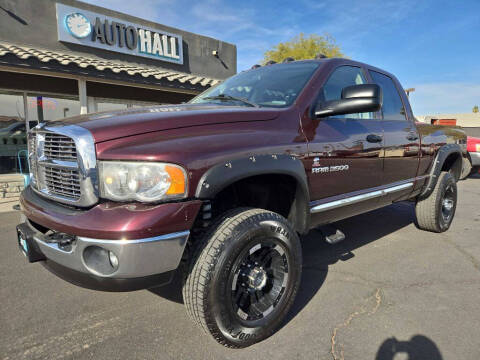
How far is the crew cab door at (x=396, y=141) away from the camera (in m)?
3.11

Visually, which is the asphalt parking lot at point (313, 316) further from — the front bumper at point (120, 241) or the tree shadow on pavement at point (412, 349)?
the front bumper at point (120, 241)

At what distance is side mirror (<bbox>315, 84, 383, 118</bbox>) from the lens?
2293 millimetres

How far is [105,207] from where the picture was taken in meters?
1.64

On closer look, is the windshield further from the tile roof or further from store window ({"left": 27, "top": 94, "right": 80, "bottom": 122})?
store window ({"left": 27, "top": 94, "right": 80, "bottom": 122})

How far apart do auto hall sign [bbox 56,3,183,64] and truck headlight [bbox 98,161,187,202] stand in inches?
358

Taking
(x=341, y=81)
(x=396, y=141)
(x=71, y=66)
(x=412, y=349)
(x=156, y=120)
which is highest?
(x=71, y=66)

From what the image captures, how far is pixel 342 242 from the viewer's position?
154 inches

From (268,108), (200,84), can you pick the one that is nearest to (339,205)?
(268,108)

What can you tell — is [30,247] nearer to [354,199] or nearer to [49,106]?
[354,199]

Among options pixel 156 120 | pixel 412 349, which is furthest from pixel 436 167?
pixel 156 120

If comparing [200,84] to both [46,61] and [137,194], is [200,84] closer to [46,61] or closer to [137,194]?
[46,61]

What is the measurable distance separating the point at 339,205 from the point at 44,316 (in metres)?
2.30

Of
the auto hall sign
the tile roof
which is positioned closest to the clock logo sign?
the auto hall sign

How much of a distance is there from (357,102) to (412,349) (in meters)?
1.58
